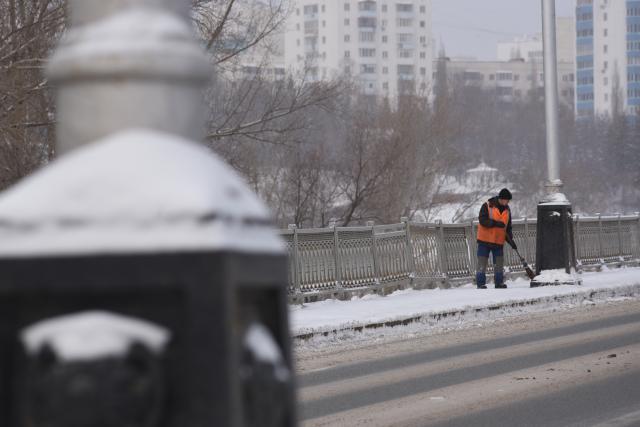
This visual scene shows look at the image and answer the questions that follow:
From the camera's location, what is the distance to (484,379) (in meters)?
10.4

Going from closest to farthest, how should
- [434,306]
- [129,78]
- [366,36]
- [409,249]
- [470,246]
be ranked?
[129,78], [434,306], [409,249], [470,246], [366,36]

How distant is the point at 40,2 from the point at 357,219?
71.5 feet

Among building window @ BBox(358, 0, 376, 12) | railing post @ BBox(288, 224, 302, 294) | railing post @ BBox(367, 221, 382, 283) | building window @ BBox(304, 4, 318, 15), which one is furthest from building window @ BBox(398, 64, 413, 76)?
railing post @ BBox(288, 224, 302, 294)

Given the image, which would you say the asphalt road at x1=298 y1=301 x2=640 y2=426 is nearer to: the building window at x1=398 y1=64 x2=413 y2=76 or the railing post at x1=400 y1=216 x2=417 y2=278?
the railing post at x1=400 y1=216 x2=417 y2=278

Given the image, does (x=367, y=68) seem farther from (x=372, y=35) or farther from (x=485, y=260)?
(x=485, y=260)

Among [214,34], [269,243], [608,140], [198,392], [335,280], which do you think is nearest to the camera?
[198,392]

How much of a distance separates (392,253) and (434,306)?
3835 mm

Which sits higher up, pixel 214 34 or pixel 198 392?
pixel 214 34

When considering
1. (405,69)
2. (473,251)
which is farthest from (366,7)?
(473,251)

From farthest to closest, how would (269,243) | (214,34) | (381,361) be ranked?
(214,34), (381,361), (269,243)

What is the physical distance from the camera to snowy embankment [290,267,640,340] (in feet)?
50.0

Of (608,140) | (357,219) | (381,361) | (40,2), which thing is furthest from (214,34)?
(608,140)

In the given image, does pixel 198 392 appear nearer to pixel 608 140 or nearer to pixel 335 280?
pixel 335 280

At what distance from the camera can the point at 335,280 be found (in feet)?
63.8
